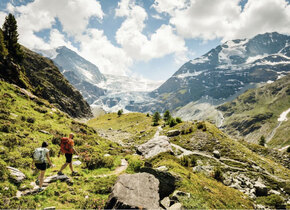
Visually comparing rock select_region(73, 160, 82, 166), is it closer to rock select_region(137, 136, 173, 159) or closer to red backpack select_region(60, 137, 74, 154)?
red backpack select_region(60, 137, 74, 154)

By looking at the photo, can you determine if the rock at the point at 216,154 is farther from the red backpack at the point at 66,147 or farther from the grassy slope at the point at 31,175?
the red backpack at the point at 66,147

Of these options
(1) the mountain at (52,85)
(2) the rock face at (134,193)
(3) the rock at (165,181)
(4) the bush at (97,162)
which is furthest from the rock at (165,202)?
(1) the mountain at (52,85)

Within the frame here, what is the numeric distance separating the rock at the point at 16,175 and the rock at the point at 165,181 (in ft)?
32.9

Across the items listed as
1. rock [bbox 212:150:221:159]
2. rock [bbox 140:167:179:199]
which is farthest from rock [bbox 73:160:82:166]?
rock [bbox 212:150:221:159]

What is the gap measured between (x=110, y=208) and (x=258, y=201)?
1995 cm

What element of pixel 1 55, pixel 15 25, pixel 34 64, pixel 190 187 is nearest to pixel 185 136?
pixel 190 187

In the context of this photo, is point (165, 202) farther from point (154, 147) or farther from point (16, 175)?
point (154, 147)

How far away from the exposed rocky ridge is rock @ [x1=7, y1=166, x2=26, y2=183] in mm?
116760

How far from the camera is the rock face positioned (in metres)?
9.70

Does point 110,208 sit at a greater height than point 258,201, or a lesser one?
greater

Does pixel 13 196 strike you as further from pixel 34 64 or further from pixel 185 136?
pixel 34 64

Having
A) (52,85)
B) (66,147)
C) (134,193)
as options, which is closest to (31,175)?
(66,147)

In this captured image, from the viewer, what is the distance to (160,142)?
1196 inches

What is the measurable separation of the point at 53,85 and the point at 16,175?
143275 millimetres
